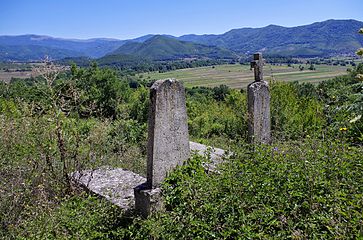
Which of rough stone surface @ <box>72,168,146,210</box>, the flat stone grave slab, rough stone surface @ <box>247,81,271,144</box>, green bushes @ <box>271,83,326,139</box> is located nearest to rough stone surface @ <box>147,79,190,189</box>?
the flat stone grave slab

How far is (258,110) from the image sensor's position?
7.82m

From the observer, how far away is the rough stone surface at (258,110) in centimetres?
776

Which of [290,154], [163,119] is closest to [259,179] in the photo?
[290,154]

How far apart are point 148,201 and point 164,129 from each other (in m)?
1.20

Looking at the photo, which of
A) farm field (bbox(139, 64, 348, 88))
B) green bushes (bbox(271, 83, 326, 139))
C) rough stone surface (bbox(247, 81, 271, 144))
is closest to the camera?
rough stone surface (bbox(247, 81, 271, 144))

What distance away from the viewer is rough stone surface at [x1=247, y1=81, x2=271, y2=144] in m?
7.76

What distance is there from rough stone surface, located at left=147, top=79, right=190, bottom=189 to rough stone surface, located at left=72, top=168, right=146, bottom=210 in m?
0.87

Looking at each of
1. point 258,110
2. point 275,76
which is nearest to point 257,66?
point 258,110

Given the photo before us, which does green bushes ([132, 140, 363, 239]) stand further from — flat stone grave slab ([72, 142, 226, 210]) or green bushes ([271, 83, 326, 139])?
green bushes ([271, 83, 326, 139])

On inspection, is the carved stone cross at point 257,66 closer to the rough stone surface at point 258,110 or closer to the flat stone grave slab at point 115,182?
the rough stone surface at point 258,110

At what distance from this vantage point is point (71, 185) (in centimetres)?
657

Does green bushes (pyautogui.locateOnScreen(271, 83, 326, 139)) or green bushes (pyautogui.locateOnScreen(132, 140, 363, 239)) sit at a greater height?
green bushes (pyautogui.locateOnScreen(132, 140, 363, 239))

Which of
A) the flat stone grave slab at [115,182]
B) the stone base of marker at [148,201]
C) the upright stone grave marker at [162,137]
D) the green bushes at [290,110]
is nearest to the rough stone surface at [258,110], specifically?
the flat stone grave slab at [115,182]

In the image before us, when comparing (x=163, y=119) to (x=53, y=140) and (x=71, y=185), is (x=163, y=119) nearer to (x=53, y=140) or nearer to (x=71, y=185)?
(x=71, y=185)
